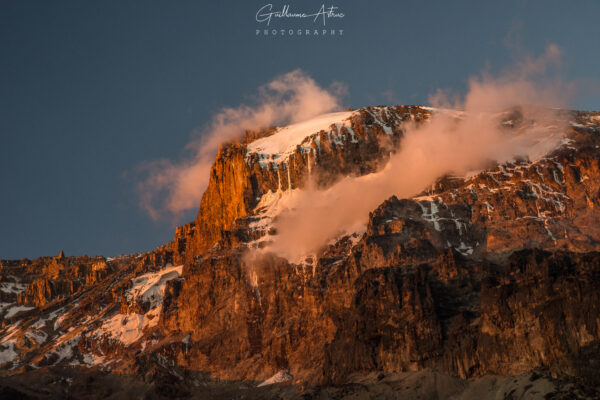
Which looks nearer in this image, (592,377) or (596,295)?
(592,377)

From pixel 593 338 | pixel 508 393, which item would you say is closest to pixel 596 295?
pixel 593 338

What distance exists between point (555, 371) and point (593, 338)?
38.8 ft

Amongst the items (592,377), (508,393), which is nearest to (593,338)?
(592,377)

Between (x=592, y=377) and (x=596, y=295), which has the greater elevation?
(x=596, y=295)

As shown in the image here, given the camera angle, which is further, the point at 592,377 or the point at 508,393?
the point at 508,393

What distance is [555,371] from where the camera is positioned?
195875 millimetres

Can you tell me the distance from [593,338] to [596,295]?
11.6 meters

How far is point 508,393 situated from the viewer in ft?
653

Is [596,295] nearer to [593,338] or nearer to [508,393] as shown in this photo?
[593,338]

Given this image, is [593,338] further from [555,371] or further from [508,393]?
[508,393]

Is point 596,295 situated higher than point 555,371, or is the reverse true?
point 596,295

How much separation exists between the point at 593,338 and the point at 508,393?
23842mm

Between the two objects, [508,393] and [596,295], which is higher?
[596,295]
